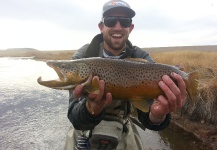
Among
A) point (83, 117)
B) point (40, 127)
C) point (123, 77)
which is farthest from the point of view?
point (40, 127)

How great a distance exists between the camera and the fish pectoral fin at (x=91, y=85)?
9.10 ft

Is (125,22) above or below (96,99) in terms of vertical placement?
above

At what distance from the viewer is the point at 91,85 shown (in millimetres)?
2807

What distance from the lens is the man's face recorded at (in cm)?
361

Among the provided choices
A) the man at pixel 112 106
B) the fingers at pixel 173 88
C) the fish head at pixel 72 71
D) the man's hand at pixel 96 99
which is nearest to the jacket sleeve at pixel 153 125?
the man at pixel 112 106

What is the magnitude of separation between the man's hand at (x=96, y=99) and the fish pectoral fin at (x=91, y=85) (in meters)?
0.04

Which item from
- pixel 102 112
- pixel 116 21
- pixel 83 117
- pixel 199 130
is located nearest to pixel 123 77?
pixel 102 112

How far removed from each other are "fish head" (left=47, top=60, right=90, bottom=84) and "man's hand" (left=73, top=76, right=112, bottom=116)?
13 centimetres

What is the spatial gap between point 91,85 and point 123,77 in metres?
0.37

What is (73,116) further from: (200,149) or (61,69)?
(200,149)

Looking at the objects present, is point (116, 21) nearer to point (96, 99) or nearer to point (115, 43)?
point (115, 43)

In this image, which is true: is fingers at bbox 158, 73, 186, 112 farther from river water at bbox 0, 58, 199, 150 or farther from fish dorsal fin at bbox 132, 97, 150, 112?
river water at bbox 0, 58, 199, 150

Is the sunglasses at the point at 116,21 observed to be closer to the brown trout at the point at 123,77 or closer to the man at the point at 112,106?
the man at the point at 112,106

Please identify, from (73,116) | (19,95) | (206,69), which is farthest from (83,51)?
(19,95)
